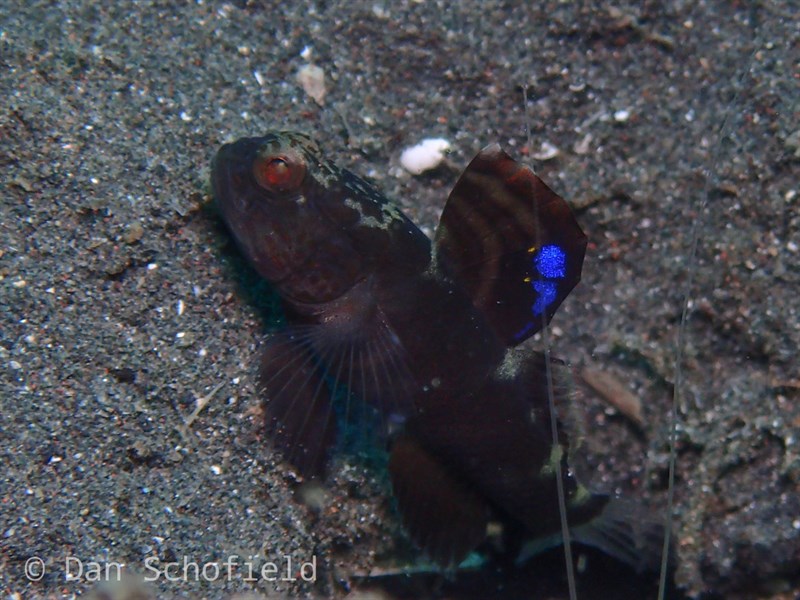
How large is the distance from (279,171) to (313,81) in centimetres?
115

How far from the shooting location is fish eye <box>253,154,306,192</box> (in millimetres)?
2689

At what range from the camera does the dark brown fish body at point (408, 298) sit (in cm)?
278

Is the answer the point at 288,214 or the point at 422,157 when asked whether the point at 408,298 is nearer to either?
the point at 288,214

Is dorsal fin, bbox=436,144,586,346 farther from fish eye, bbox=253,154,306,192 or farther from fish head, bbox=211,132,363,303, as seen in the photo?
fish eye, bbox=253,154,306,192

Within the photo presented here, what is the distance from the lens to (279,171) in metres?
2.71

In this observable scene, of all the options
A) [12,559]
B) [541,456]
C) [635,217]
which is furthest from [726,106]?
[12,559]

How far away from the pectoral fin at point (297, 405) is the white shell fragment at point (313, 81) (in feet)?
5.16

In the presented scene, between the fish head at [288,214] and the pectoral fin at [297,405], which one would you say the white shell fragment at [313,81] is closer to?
the fish head at [288,214]

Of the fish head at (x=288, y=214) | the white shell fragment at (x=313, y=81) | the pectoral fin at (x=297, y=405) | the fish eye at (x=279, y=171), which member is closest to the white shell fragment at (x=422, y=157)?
the white shell fragment at (x=313, y=81)

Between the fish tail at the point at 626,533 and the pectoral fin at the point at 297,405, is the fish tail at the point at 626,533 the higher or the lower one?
the lower one

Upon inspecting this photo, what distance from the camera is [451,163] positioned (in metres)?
3.67

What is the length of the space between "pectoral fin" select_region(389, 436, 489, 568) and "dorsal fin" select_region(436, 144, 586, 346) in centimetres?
78

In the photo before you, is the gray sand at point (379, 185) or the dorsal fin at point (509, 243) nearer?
the gray sand at point (379, 185)

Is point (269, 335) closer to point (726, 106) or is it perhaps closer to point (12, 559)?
point (12, 559)
